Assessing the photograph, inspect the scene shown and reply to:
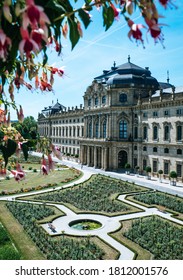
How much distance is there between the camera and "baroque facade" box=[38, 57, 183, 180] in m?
45.9

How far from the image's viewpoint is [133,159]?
55.1 meters

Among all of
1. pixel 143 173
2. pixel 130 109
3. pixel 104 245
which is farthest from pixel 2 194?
pixel 130 109

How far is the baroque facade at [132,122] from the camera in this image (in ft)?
151

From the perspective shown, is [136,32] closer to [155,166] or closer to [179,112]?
[179,112]

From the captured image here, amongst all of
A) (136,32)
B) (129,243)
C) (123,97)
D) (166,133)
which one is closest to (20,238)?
(129,243)

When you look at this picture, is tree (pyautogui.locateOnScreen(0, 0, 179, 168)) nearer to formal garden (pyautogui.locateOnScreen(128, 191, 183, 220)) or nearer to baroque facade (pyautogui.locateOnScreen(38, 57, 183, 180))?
formal garden (pyautogui.locateOnScreen(128, 191, 183, 220))

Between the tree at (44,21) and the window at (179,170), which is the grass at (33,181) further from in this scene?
the tree at (44,21)

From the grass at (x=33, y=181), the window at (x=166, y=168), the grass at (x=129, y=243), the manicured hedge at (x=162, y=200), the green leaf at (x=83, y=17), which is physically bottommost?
the grass at (x=129, y=243)

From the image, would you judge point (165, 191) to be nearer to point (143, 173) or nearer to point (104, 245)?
point (143, 173)

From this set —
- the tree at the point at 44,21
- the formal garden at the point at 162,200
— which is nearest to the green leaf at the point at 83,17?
the tree at the point at 44,21

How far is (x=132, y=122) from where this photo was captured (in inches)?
2190

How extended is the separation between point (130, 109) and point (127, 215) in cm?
3164

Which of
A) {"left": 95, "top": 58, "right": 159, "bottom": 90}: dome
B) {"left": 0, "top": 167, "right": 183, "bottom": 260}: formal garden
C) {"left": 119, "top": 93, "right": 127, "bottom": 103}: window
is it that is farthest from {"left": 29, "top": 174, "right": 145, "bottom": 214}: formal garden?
{"left": 95, "top": 58, "right": 159, "bottom": 90}: dome

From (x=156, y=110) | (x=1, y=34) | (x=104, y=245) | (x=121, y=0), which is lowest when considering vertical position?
(x=104, y=245)
